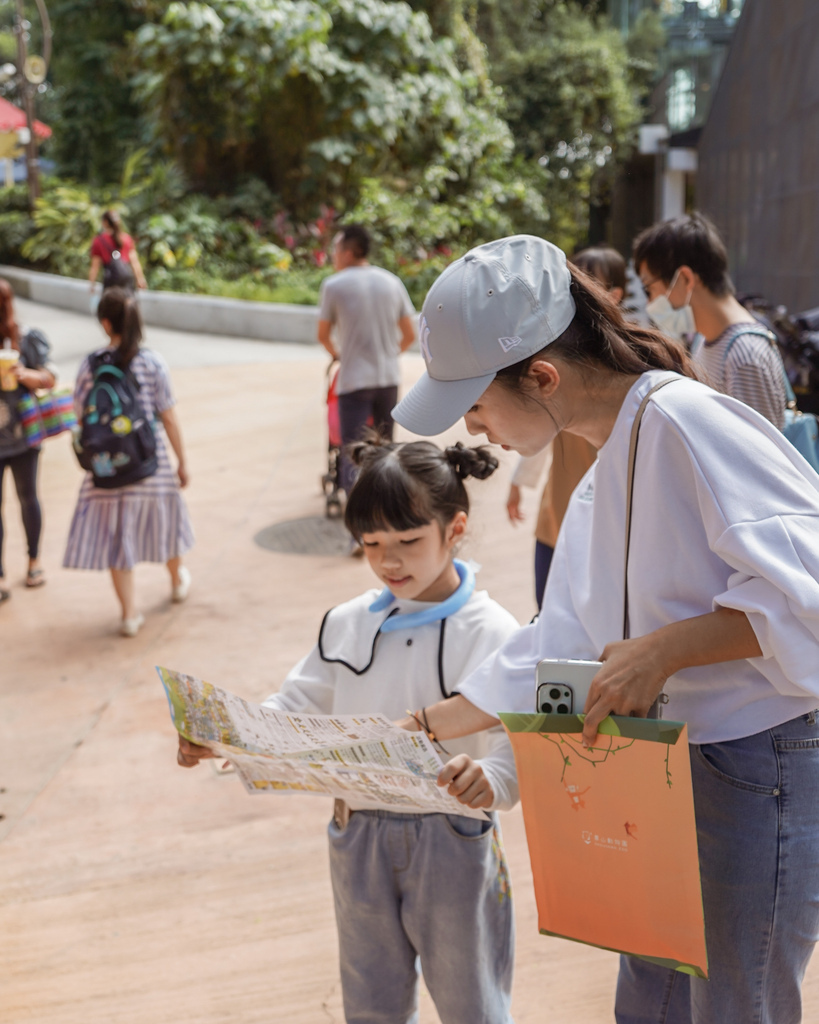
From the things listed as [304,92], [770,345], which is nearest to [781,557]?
[770,345]

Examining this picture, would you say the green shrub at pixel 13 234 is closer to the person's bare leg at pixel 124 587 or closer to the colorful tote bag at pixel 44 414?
the colorful tote bag at pixel 44 414

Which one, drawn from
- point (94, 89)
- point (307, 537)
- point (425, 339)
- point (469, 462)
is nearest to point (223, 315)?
point (307, 537)

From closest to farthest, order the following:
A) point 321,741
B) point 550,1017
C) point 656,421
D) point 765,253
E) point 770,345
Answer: point 656,421
point 321,741
point 550,1017
point 770,345
point 765,253

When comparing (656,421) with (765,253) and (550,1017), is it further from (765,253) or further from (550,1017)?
(765,253)

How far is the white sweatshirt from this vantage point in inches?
78.0

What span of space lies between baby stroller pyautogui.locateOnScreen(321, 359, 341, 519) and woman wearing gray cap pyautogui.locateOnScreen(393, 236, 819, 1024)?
490 cm

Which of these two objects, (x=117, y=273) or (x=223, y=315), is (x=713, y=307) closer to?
(x=117, y=273)

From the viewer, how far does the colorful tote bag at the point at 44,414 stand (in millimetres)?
5660

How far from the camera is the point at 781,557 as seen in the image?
128 cm

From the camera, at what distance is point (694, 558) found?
138 centimetres

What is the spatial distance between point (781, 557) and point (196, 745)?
1080mm

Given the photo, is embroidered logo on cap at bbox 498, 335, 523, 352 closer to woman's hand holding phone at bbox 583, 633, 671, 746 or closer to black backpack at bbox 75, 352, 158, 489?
woman's hand holding phone at bbox 583, 633, 671, 746

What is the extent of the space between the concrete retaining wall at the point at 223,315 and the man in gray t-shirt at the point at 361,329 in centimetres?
754

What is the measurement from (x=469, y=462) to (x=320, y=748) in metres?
0.78
